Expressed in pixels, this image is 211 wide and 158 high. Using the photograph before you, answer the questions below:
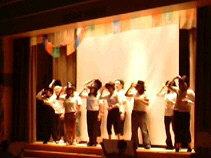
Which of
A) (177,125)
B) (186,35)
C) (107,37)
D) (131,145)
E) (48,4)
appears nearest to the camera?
(131,145)

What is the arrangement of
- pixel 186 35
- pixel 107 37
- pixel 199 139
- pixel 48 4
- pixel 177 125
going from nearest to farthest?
1. pixel 199 139
2. pixel 177 125
3. pixel 186 35
4. pixel 48 4
5. pixel 107 37

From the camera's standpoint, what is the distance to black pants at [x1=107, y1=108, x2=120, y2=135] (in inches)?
347

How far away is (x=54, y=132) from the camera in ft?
31.9

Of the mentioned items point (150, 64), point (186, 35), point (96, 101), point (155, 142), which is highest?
point (186, 35)

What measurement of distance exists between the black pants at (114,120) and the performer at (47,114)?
155cm

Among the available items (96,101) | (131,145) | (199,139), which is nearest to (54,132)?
(96,101)

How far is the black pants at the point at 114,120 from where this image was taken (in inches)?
347

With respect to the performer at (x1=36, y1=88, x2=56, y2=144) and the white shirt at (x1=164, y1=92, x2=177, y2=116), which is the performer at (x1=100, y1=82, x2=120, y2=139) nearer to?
the white shirt at (x1=164, y1=92, x2=177, y2=116)

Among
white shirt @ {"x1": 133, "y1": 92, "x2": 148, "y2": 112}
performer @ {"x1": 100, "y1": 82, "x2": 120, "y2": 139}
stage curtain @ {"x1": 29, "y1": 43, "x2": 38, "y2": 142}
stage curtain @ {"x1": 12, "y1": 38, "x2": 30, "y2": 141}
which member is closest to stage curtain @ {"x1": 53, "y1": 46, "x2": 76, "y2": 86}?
stage curtain @ {"x1": 29, "y1": 43, "x2": 38, "y2": 142}

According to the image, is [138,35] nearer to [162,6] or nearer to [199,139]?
[162,6]

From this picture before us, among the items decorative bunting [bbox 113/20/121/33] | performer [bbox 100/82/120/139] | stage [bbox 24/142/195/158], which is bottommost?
stage [bbox 24/142/195/158]

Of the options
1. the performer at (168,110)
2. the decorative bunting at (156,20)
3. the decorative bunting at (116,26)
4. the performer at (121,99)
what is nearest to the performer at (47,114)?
the performer at (121,99)

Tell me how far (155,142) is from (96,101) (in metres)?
1.61

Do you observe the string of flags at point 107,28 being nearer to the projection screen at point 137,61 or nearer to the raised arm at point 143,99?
the projection screen at point 137,61
